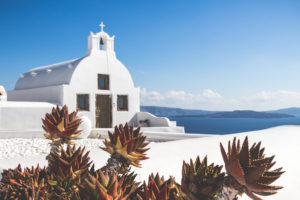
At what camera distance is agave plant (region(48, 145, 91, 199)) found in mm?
1156

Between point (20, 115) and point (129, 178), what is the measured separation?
15.4m

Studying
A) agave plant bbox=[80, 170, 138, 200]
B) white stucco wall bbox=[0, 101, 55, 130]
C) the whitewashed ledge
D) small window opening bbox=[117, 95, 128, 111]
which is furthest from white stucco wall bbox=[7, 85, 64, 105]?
agave plant bbox=[80, 170, 138, 200]

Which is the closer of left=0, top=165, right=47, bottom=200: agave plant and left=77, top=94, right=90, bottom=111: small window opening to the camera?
left=0, top=165, right=47, bottom=200: agave plant

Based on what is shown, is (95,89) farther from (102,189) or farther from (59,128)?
(102,189)

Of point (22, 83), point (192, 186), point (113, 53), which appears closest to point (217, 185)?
point (192, 186)

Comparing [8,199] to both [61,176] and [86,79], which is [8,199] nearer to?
[61,176]

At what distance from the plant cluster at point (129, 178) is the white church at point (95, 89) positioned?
1450 centimetres

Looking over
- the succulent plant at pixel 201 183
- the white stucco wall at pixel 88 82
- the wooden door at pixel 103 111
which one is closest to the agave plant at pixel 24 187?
the succulent plant at pixel 201 183

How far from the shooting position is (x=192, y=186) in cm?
98

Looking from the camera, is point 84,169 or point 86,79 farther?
point 86,79

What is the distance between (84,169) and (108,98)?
1806 cm

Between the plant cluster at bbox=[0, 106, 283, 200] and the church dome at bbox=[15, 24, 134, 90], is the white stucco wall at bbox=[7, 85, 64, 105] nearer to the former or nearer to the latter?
the church dome at bbox=[15, 24, 134, 90]

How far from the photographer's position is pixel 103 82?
19172 mm

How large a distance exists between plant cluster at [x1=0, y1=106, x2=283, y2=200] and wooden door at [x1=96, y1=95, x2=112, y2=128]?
1728 cm
